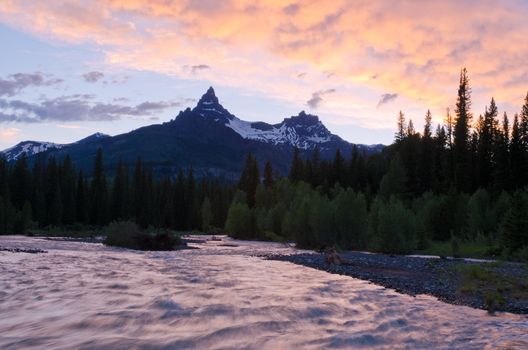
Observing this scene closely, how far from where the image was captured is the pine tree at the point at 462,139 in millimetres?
78438

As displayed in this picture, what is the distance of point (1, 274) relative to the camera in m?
24.1

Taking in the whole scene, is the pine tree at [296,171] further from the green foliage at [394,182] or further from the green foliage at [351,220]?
the green foliage at [351,220]

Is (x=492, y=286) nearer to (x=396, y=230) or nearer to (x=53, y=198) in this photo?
(x=396, y=230)

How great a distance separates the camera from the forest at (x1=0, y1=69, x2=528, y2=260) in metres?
50.5

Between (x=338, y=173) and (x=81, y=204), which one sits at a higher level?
(x=338, y=173)

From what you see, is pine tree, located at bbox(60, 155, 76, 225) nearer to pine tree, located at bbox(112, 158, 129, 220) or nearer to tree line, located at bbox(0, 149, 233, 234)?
tree line, located at bbox(0, 149, 233, 234)

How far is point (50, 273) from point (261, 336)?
16306mm

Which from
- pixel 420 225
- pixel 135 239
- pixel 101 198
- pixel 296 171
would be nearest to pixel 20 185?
pixel 101 198

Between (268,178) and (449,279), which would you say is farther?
(268,178)

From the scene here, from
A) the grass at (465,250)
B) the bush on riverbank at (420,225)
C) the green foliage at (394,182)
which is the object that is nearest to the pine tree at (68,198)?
the bush on riverbank at (420,225)

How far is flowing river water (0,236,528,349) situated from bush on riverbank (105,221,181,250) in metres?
23.7

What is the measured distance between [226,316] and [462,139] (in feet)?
258

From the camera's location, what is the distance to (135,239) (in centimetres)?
5006

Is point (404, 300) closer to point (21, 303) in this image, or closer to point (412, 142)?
point (21, 303)
